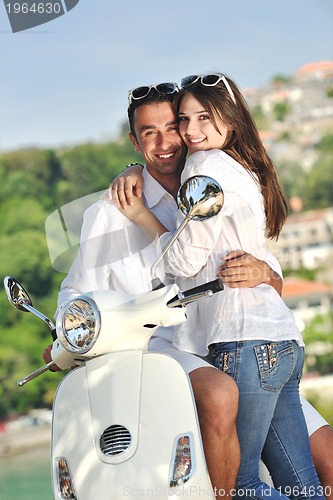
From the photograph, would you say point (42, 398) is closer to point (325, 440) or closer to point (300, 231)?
point (300, 231)

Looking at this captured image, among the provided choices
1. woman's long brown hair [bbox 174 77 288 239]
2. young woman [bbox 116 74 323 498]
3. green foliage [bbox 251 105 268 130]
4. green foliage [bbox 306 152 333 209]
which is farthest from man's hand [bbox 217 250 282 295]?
green foliage [bbox 251 105 268 130]

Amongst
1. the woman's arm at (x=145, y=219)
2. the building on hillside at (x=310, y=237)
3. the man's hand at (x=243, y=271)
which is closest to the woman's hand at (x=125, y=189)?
the woman's arm at (x=145, y=219)

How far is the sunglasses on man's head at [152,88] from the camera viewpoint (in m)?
1.94

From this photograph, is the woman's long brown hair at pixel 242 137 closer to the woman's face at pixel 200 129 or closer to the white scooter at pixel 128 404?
the woman's face at pixel 200 129

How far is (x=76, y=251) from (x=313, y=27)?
47.9 m

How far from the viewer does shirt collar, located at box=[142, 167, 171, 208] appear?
1981 millimetres

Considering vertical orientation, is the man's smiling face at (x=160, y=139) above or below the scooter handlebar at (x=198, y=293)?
above

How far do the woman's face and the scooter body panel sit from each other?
47 centimetres

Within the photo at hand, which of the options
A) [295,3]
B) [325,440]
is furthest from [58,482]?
[295,3]

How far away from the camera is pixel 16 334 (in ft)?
106

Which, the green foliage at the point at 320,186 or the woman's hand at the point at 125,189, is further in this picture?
the green foliage at the point at 320,186

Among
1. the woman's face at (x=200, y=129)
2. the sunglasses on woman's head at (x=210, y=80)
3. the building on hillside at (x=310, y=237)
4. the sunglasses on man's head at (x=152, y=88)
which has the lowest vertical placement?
the building on hillside at (x=310, y=237)

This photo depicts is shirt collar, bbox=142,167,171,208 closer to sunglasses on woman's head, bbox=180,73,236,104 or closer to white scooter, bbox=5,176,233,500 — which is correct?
sunglasses on woman's head, bbox=180,73,236,104

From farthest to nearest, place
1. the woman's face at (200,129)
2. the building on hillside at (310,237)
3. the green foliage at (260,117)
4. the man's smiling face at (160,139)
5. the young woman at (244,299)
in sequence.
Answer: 1. the green foliage at (260,117)
2. the building on hillside at (310,237)
3. the man's smiling face at (160,139)
4. the woman's face at (200,129)
5. the young woman at (244,299)
